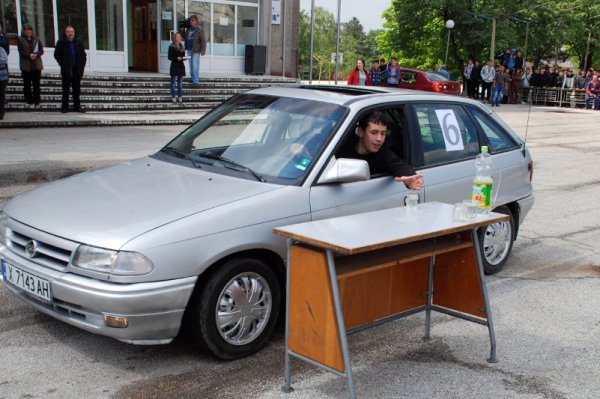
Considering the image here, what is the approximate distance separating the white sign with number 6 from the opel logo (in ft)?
11.0

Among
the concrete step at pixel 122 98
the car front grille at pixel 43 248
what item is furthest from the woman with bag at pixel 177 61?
the car front grille at pixel 43 248

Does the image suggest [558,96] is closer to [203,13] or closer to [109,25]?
[203,13]

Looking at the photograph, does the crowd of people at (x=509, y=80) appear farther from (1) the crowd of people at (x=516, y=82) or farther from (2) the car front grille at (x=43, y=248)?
(2) the car front grille at (x=43, y=248)

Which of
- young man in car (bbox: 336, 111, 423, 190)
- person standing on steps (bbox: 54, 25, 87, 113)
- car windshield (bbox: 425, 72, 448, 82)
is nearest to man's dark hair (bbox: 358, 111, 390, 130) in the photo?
young man in car (bbox: 336, 111, 423, 190)

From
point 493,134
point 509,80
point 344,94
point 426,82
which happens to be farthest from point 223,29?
point 344,94

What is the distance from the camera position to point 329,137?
4.88 m

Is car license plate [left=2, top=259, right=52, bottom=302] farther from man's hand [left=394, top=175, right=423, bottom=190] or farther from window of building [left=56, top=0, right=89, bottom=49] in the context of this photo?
window of building [left=56, top=0, right=89, bottom=49]

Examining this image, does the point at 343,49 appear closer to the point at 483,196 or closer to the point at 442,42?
the point at 442,42

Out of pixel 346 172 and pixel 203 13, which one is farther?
pixel 203 13

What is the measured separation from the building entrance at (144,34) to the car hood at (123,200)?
21.3 meters

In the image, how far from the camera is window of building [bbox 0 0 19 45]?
20.8 meters

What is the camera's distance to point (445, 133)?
5.80 m

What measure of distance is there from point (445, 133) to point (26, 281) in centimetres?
350

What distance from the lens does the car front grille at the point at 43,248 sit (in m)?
3.97
